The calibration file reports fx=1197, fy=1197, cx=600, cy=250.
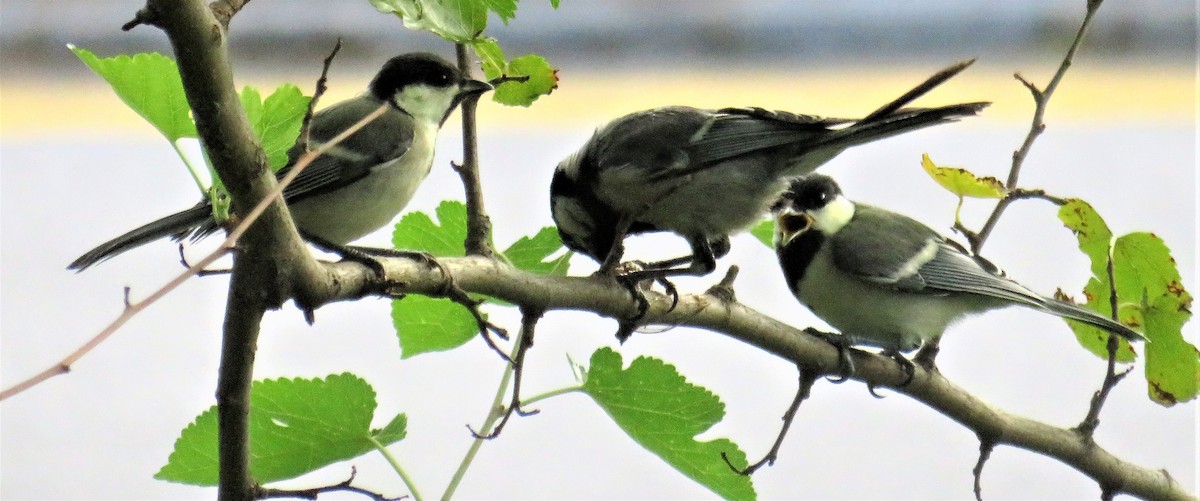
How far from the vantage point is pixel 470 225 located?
84 centimetres

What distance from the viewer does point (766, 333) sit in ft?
3.01

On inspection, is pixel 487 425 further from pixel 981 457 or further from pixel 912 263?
pixel 912 263

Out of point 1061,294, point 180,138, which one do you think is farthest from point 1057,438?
point 180,138

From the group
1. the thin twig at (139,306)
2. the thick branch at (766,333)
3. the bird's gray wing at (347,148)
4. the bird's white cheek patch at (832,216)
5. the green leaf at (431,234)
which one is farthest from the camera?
the bird's white cheek patch at (832,216)

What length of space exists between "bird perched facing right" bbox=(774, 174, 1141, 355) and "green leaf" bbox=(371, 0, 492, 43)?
75 centimetres

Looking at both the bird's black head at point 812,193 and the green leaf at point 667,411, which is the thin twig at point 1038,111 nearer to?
the green leaf at point 667,411

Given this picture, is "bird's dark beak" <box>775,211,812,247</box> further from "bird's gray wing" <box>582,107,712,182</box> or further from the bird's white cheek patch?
"bird's gray wing" <box>582,107,712,182</box>

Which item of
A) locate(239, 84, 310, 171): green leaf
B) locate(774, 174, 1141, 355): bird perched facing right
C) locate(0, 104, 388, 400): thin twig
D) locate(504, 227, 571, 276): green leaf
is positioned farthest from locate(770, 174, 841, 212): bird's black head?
locate(0, 104, 388, 400): thin twig

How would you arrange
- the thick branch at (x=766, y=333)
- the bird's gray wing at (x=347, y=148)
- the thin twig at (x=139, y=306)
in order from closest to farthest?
the thin twig at (x=139, y=306) < the thick branch at (x=766, y=333) < the bird's gray wing at (x=347, y=148)

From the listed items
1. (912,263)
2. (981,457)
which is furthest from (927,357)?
(912,263)

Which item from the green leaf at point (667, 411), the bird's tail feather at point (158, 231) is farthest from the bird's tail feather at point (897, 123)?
the bird's tail feather at point (158, 231)

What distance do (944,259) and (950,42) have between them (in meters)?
1.56

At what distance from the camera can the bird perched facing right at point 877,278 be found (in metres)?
1.50

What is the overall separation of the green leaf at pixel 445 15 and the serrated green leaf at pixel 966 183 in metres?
0.38
